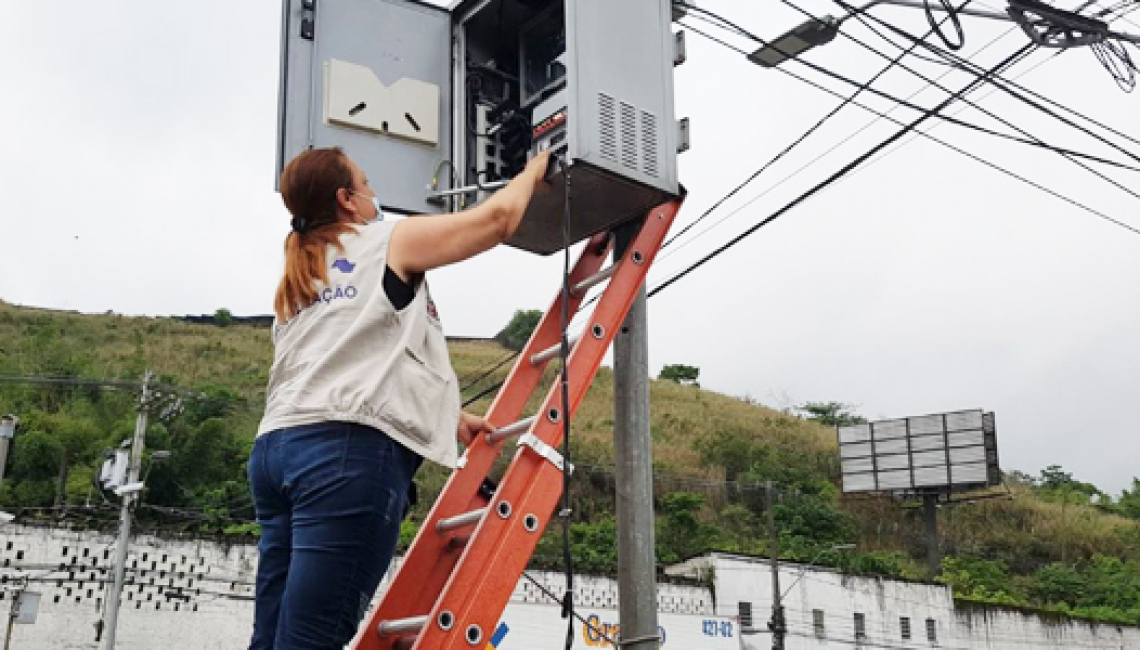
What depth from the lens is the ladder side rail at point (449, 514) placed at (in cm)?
349

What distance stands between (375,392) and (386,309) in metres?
0.24

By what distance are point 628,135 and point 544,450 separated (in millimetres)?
1459

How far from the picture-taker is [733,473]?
4853 cm

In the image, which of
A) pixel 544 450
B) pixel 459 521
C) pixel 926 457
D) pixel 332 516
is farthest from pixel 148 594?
pixel 926 457

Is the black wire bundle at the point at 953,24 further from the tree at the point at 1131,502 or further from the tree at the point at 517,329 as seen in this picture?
the tree at the point at 517,329

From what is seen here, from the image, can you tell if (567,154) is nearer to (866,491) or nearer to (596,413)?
(866,491)

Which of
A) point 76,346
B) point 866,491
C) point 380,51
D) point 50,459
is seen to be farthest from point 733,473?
point 380,51

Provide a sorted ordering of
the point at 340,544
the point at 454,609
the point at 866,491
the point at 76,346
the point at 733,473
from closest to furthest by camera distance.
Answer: the point at 340,544 → the point at 454,609 → the point at 866,491 → the point at 733,473 → the point at 76,346

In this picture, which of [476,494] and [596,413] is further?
[596,413]

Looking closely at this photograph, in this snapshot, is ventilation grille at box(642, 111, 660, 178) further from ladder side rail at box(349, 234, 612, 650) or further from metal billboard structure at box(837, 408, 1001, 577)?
metal billboard structure at box(837, 408, 1001, 577)

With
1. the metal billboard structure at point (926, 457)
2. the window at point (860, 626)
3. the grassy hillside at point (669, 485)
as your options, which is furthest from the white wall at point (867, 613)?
the metal billboard structure at point (926, 457)

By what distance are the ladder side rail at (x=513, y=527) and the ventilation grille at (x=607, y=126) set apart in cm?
57

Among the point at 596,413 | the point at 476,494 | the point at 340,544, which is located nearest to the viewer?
the point at 340,544

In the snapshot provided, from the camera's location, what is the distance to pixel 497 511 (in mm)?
3480
